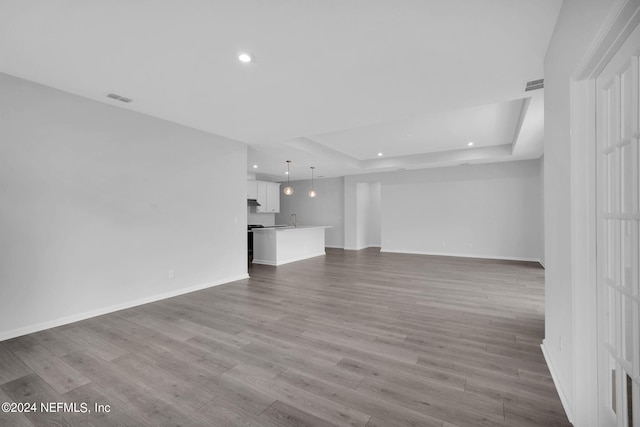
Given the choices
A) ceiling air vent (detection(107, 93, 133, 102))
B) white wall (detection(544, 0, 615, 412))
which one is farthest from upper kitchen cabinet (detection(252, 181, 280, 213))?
white wall (detection(544, 0, 615, 412))

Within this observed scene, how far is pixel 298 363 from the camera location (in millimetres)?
2383

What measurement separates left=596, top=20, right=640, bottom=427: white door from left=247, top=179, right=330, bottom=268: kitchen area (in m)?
6.19

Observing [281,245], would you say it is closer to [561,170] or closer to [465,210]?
[465,210]

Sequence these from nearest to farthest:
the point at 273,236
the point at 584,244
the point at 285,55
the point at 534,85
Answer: the point at 584,244, the point at 285,55, the point at 534,85, the point at 273,236

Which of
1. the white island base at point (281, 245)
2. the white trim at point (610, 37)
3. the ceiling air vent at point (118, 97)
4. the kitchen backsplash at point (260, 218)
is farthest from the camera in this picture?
the kitchen backsplash at point (260, 218)

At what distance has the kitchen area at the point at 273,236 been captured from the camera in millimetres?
7227

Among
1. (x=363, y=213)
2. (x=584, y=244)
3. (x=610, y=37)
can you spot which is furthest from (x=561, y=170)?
(x=363, y=213)

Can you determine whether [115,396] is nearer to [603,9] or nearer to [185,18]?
[185,18]

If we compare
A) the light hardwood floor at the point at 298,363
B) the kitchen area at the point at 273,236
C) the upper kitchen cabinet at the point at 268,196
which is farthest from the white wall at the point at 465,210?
the light hardwood floor at the point at 298,363

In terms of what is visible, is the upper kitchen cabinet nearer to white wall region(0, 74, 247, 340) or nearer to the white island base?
the white island base

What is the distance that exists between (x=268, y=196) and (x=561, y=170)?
30.1 ft

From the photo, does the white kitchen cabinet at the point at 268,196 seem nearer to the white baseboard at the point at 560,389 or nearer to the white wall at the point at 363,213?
the white wall at the point at 363,213

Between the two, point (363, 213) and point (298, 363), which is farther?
point (363, 213)

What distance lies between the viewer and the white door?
1131mm
